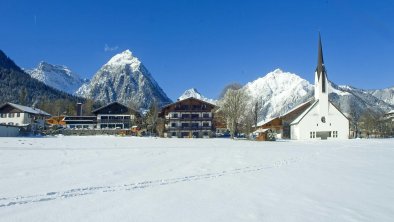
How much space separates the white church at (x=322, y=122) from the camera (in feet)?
208

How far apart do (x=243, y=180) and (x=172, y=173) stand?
2.42 m

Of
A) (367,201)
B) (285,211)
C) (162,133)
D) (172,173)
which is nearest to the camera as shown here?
(285,211)

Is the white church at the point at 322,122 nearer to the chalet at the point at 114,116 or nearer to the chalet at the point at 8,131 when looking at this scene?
the chalet at the point at 114,116

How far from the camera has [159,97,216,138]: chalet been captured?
7512cm

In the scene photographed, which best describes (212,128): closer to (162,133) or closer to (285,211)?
(162,133)

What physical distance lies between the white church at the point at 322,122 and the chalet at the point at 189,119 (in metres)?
18.7

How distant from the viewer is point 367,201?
26.9ft

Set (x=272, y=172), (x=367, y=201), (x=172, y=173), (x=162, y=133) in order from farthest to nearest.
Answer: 1. (x=162, y=133)
2. (x=272, y=172)
3. (x=172, y=173)
4. (x=367, y=201)

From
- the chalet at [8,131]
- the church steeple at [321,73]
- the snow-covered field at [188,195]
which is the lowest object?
the snow-covered field at [188,195]

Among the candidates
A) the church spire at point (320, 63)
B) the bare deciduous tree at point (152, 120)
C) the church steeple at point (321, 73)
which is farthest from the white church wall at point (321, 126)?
the bare deciduous tree at point (152, 120)

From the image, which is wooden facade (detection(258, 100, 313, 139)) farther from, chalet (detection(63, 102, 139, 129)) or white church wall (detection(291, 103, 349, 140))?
chalet (detection(63, 102, 139, 129))

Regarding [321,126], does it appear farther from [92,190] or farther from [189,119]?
[92,190]

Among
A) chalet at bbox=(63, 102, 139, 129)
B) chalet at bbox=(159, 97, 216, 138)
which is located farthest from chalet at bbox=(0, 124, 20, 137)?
chalet at bbox=(63, 102, 139, 129)

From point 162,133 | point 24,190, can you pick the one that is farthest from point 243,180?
point 162,133
